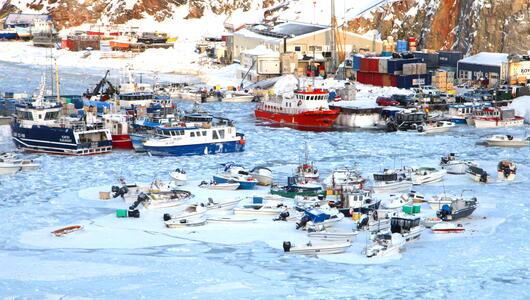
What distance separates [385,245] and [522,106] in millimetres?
36221

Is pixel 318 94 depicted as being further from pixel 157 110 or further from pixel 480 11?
pixel 480 11

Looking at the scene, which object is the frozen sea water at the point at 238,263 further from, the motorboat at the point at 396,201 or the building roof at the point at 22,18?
the building roof at the point at 22,18

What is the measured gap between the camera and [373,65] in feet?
270

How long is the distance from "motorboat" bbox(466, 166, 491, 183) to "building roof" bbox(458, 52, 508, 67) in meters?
34.8

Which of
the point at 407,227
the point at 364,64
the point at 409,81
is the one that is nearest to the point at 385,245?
the point at 407,227

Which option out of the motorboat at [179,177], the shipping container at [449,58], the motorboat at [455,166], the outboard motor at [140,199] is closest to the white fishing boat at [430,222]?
the motorboat at [455,166]

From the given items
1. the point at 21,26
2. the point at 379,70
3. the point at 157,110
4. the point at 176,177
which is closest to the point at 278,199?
the point at 176,177

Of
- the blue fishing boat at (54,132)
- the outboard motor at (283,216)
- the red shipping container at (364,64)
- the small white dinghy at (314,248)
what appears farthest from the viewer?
the red shipping container at (364,64)

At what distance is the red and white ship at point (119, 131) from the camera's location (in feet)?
193

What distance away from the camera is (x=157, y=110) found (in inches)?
2537

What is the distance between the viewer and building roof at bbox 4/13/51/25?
460 feet

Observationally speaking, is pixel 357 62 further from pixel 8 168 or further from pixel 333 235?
pixel 333 235

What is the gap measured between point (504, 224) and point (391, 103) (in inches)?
1292

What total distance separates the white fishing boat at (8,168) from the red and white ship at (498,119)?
27.6m
